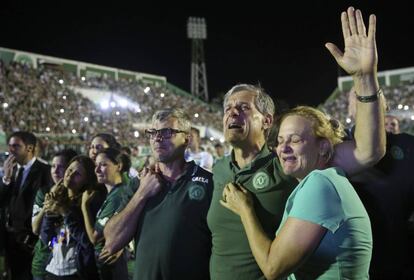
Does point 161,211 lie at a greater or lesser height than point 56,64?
lesser

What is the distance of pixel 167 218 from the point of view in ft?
9.15

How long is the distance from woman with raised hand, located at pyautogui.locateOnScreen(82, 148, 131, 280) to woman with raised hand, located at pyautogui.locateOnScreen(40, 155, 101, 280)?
0.33ft

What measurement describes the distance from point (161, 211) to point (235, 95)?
0.92m

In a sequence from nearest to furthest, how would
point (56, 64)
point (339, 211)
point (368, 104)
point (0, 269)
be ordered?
point (339, 211)
point (368, 104)
point (0, 269)
point (56, 64)

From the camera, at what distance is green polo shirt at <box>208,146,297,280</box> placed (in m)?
2.40

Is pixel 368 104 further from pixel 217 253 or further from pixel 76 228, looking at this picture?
pixel 76 228

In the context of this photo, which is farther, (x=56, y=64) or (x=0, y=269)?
(x=56, y=64)

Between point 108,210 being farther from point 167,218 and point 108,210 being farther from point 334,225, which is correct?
point 334,225

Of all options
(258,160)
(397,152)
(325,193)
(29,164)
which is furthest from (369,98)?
(29,164)

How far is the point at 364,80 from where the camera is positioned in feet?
7.06

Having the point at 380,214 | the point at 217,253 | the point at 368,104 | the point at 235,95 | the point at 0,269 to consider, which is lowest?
the point at 0,269

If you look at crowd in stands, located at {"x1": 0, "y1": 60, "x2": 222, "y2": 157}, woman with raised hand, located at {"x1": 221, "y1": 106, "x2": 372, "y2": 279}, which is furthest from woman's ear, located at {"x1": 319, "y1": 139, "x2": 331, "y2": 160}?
crowd in stands, located at {"x1": 0, "y1": 60, "x2": 222, "y2": 157}

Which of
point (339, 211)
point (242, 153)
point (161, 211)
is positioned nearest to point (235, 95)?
point (242, 153)

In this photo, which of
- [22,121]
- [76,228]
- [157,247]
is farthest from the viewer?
[22,121]
